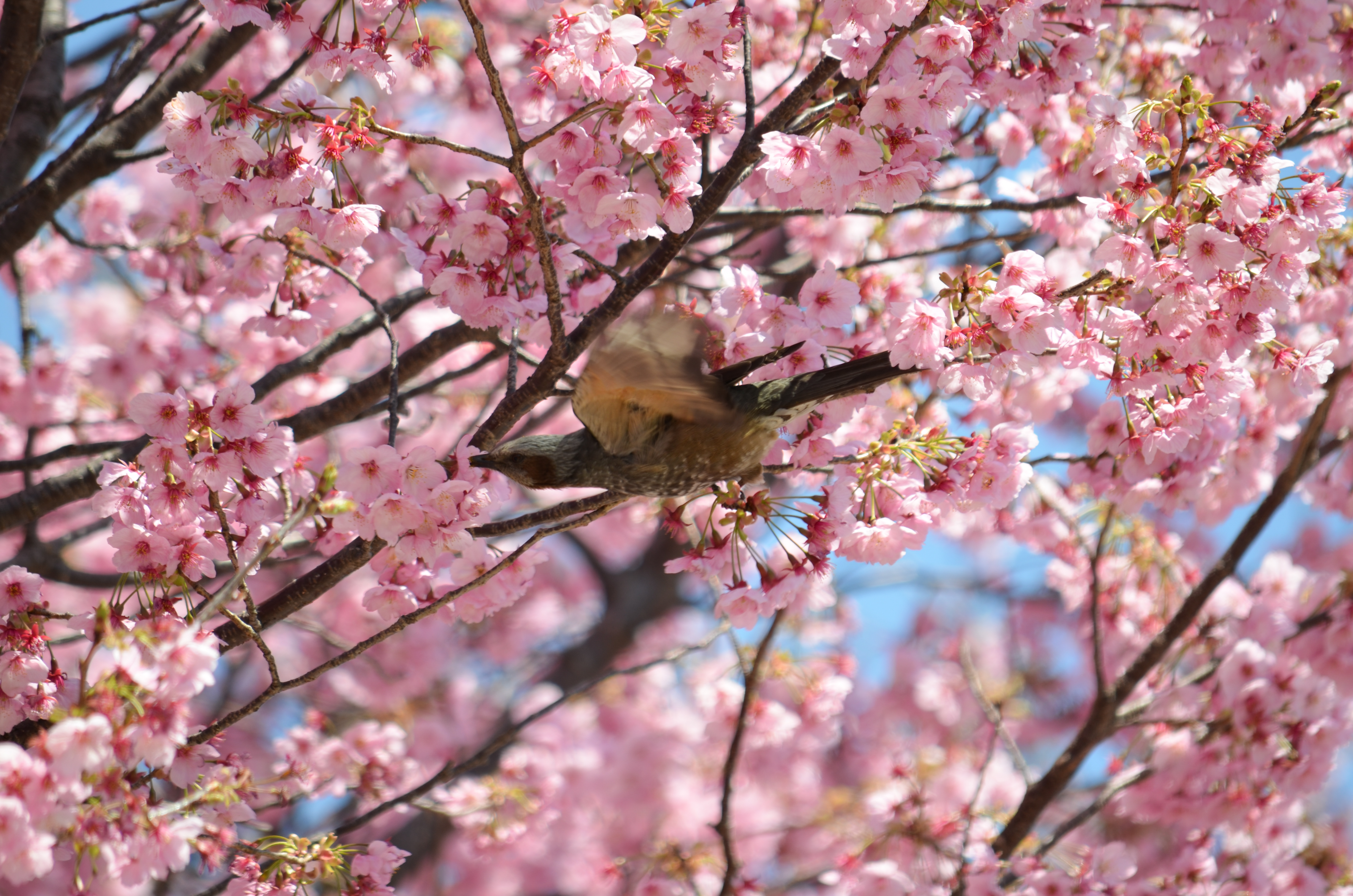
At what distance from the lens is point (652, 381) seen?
7.00 ft

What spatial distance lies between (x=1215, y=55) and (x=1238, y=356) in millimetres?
1299

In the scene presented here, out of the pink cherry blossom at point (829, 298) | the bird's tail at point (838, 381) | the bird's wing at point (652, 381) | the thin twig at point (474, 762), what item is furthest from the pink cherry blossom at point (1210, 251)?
the thin twig at point (474, 762)

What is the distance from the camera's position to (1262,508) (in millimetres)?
3508

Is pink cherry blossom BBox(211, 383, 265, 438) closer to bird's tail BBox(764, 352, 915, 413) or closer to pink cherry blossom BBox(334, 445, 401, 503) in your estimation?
pink cherry blossom BBox(334, 445, 401, 503)

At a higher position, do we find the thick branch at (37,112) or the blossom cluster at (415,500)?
the thick branch at (37,112)

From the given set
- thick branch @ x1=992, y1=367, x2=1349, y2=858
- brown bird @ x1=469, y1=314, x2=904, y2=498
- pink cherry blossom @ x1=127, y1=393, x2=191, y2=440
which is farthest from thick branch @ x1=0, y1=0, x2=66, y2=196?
thick branch @ x1=992, y1=367, x2=1349, y2=858

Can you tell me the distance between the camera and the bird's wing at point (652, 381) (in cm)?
209

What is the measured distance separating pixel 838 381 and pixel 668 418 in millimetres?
421

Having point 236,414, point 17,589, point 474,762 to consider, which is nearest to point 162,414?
point 236,414

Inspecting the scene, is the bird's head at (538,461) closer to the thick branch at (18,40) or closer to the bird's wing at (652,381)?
the bird's wing at (652,381)

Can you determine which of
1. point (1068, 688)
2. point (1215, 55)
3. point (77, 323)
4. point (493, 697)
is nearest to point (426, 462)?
point (1215, 55)

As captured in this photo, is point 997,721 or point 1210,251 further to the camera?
point 997,721

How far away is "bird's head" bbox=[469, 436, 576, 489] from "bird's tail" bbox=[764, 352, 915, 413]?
609 mm

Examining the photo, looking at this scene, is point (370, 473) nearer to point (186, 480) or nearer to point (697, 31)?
point (186, 480)
